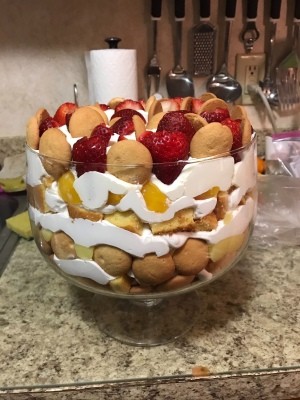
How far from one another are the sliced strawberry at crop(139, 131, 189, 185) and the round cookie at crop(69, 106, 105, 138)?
0.27ft

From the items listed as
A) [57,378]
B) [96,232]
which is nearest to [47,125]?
[96,232]

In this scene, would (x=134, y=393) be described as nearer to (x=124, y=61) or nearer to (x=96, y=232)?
(x=96, y=232)

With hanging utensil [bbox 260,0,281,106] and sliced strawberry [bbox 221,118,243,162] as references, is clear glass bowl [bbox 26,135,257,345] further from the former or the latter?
hanging utensil [bbox 260,0,281,106]

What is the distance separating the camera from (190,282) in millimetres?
521

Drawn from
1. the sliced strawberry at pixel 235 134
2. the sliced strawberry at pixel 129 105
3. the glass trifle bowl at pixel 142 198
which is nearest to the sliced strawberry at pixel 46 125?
the glass trifle bowl at pixel 142 198

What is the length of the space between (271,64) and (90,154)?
2.48 ft

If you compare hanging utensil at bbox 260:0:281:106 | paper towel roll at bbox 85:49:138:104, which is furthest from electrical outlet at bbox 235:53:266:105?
paper towel roll at bbox 85:49:138:104

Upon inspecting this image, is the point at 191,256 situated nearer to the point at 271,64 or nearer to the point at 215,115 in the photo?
the point at 215,115

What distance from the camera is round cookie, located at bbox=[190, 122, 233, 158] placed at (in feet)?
1.54

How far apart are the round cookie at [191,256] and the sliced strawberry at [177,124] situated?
0.12 meters

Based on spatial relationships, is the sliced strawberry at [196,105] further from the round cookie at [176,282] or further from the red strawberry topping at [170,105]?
the round cookie at [176,282]

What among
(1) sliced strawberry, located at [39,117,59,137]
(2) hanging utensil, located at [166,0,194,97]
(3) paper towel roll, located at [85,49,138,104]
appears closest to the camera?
(1) sliced strawberry, located at [39,117,59,137]

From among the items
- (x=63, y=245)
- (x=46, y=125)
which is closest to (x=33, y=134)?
(x=46, y=125)

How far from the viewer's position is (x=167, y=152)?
0.46 m
